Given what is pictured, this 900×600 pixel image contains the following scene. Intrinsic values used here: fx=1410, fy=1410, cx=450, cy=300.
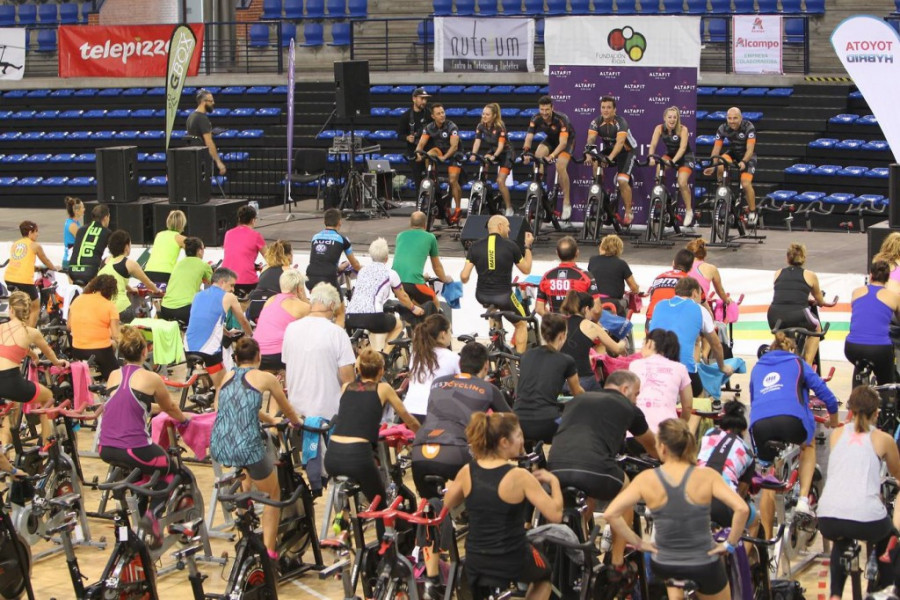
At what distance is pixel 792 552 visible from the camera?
30.5ft

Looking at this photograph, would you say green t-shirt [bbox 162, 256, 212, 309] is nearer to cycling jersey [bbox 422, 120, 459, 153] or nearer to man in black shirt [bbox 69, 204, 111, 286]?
man in black shirt [bbox 69, 204, 111, 286]

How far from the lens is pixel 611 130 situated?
736 inches

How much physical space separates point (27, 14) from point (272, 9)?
658 centimetres

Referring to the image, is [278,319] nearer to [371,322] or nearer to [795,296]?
[371,322]

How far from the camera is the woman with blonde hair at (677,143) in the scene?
1842 centimetres

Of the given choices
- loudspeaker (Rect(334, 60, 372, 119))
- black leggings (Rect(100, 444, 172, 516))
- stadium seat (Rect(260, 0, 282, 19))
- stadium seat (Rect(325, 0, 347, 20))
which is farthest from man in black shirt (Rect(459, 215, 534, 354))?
stadium seat (Rect(260, 0, 282, 19))

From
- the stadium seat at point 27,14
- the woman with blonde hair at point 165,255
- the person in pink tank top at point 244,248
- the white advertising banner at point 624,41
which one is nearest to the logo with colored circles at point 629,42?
the white advertising banner at point 624,41

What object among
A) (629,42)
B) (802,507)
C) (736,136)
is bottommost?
(802,507)

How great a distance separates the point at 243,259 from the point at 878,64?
6783mm

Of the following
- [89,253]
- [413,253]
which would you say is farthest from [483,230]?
[89,253]

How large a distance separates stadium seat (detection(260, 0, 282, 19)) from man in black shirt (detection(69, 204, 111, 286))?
16.5m

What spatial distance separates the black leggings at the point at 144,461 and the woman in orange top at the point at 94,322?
316 cm

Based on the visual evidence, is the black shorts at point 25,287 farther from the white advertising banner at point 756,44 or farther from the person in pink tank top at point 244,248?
the white advertising banner at point 756,44

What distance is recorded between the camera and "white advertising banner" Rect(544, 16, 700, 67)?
63.1 ft
